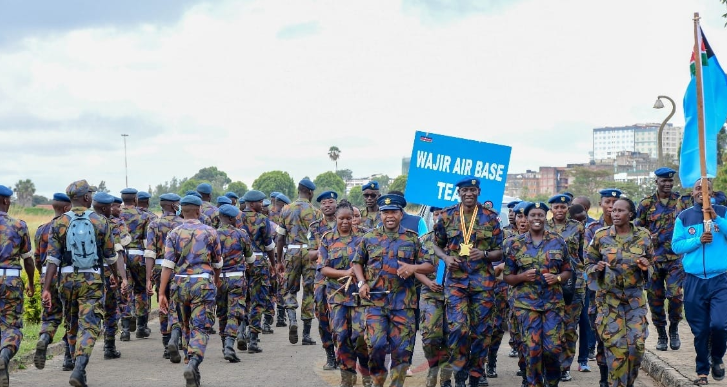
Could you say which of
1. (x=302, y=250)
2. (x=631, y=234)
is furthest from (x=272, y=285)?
(x=631, y=234)

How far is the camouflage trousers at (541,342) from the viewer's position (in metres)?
8.70

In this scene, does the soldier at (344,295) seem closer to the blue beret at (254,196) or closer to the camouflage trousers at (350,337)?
the camouflage trousers at (350,337)

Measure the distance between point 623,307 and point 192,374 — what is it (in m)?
4.55

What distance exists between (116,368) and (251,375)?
1.93 metres

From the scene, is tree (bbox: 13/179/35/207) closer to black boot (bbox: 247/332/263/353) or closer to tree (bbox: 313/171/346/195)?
tree (bbox: 313/171/346/195)

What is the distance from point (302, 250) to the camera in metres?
13.8

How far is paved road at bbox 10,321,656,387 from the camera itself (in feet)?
34.4

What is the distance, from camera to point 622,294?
8680 mm

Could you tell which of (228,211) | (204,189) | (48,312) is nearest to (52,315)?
(48,312)

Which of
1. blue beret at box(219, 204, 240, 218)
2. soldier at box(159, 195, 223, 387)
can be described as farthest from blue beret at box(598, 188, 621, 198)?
blue beret at box(219, 204, 240, 218)

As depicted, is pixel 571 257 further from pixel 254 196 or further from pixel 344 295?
pixel 254 196

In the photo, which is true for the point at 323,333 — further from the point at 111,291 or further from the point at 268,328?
the point at 268,328

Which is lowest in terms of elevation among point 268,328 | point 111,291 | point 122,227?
point 268,328

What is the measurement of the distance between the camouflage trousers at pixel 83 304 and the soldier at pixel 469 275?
13.0ft
